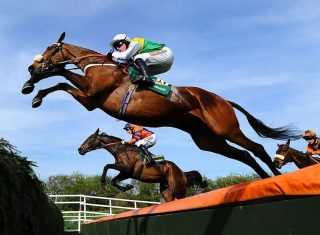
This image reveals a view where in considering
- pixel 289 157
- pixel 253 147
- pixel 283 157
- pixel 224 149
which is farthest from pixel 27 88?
pixel 289 157

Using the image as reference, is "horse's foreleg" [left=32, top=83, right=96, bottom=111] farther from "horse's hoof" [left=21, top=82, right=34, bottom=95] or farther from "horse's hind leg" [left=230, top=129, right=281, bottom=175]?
"horse's hind leg" [left=230, top=129, right=281, bottom=175]

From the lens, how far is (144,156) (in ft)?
38.2

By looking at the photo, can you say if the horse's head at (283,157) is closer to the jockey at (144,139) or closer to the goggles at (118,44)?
the jockey at (144,139)

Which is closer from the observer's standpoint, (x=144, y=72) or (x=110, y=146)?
(x=144, y=72)

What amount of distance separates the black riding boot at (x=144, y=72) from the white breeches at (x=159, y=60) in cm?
16

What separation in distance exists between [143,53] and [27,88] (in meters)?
1.44

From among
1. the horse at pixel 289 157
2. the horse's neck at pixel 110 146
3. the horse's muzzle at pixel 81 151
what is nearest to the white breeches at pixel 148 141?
the horse's neck at pixel 110 146

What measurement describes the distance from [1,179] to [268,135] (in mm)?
3662

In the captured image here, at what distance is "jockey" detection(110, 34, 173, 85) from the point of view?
209 inches

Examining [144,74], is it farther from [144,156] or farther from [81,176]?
[81,176]

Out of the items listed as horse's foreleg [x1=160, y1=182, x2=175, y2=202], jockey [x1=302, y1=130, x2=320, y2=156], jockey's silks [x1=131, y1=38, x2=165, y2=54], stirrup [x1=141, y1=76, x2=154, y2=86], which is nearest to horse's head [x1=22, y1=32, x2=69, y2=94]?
jockey's silks [x1=131, y1=38, x2=165, y2=54]

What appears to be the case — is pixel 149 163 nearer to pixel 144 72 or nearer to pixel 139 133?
pixel 139 133

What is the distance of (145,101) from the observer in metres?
5.09

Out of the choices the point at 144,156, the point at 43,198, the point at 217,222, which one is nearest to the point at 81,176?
the point at 144,156
